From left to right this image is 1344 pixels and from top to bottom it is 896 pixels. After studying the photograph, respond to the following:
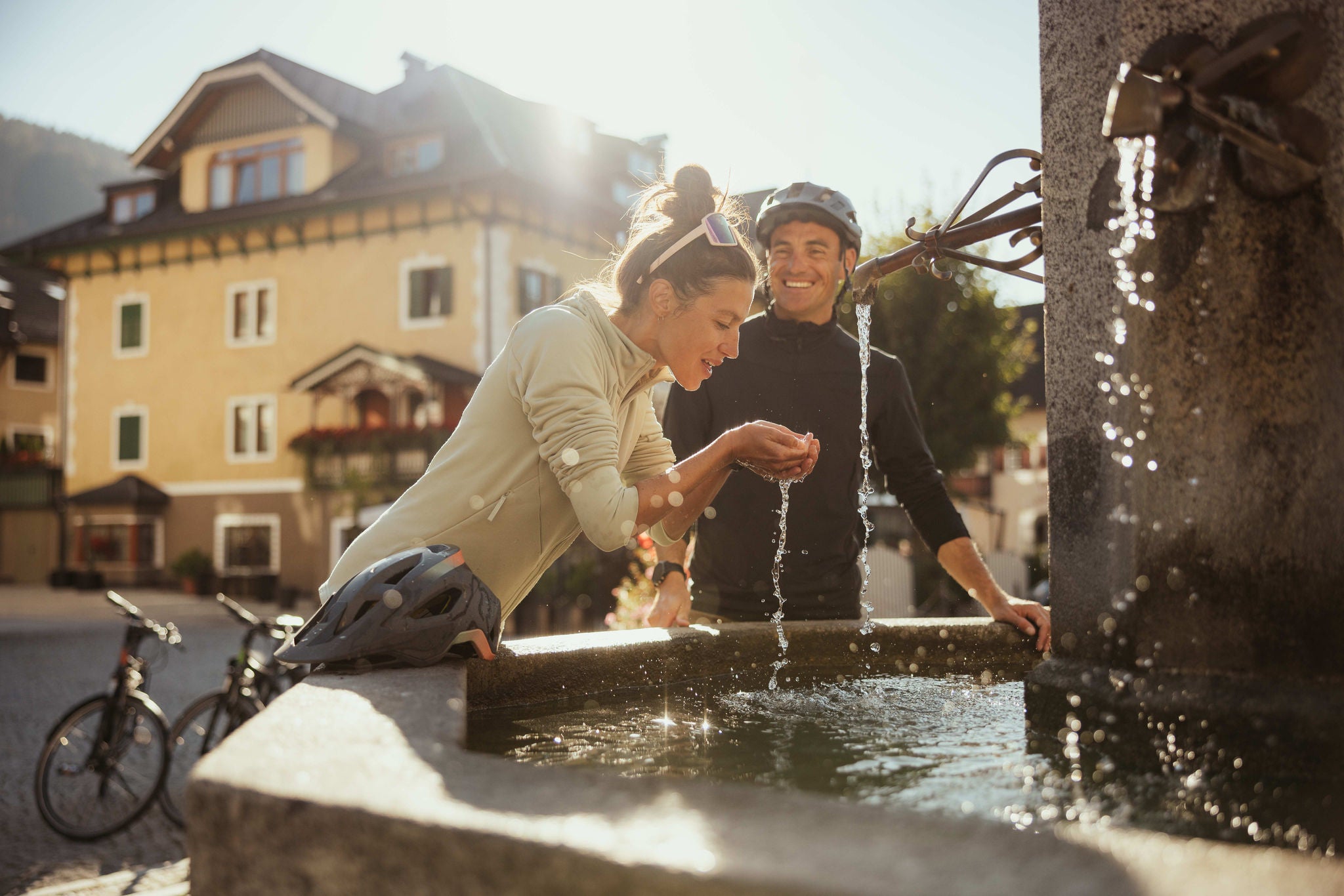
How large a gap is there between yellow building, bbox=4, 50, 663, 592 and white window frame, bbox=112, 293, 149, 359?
0.07 meters

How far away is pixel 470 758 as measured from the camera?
1126 millimetres

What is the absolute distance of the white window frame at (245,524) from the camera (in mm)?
25094

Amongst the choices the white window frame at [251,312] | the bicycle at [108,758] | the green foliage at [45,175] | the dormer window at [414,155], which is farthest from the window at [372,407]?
the green foliage at [45,175]

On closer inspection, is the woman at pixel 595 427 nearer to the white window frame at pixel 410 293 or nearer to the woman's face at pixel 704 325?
the woman's face at pixel 704 325

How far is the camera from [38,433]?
34312 millimetres

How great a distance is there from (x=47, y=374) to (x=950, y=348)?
2823 centimetres

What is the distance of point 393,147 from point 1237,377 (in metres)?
25.6

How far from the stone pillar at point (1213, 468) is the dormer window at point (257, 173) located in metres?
25.8

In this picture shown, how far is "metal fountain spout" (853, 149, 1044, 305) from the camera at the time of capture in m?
2.80

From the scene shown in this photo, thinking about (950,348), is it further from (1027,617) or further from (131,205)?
(131,205)

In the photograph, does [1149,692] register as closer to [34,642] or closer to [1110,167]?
[1110,167]

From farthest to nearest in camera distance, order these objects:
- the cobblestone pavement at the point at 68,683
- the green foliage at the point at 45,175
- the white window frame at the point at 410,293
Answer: the green foliage at the point at 45,175 < the white window frame at the point at 410,293 < the cobblestone pavement at the point at 68,683

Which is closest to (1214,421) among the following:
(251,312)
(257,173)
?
(251,312)

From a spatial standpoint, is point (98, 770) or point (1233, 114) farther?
point (98, 770)
